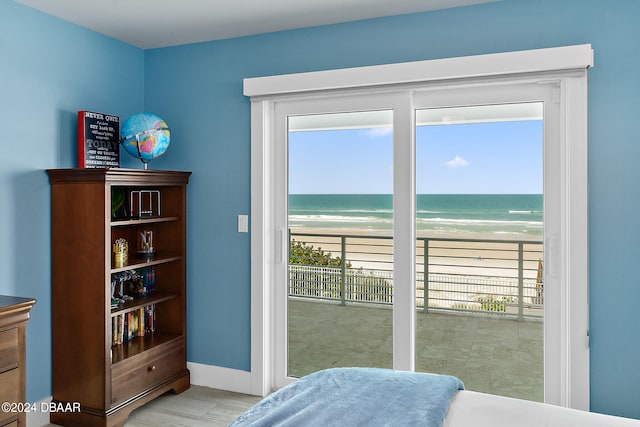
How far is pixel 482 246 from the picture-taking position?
114 inches

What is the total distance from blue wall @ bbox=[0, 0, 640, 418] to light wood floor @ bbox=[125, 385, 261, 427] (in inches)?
9.6

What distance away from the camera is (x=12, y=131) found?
275cm

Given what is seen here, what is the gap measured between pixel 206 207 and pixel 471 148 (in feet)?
6.01

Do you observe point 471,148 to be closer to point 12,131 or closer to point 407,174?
point 407,174

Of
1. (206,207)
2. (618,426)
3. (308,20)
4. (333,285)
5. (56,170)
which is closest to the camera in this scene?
(618,426)

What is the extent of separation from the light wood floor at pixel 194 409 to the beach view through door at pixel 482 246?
121 centimetres

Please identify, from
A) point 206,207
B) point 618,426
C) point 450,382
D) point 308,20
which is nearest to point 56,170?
point 206,207

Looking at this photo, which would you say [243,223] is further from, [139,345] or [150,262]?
[139,345]

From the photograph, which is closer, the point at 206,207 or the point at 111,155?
the point at 111,155

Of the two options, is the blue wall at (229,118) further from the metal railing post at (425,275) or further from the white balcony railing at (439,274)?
the metal railing post at (425,275)

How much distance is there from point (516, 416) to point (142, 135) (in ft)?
8.60

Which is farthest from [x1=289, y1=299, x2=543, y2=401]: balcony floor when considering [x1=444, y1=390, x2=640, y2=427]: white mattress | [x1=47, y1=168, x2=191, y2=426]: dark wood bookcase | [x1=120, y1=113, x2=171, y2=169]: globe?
[x1=120, y1=113, x2=171, y2=169]: globe

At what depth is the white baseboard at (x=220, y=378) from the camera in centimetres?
340

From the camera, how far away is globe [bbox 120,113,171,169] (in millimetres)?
3141
